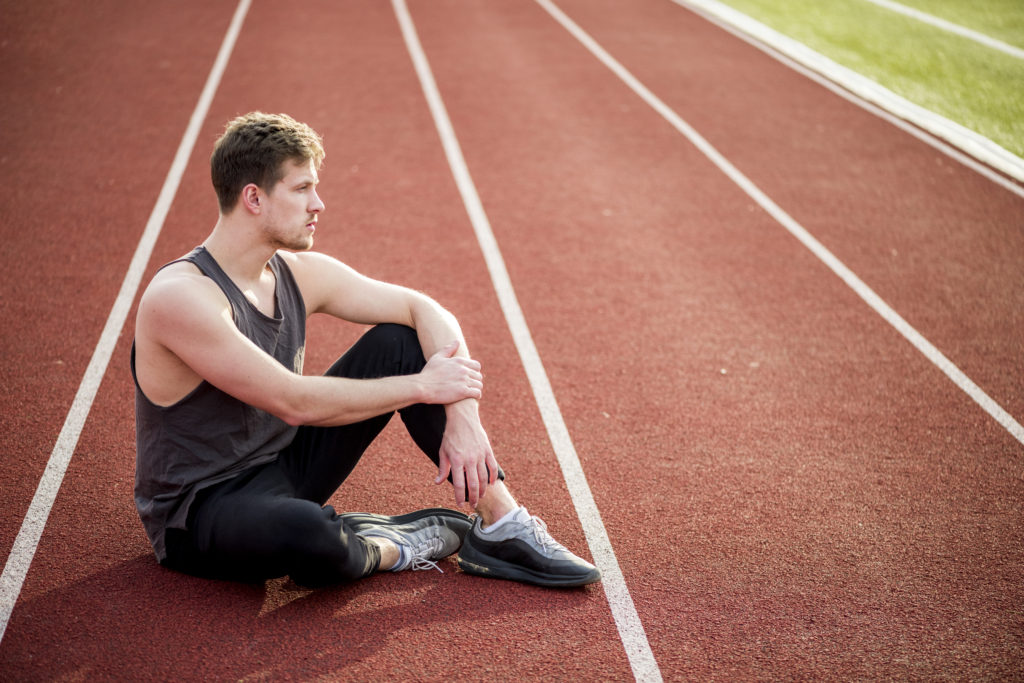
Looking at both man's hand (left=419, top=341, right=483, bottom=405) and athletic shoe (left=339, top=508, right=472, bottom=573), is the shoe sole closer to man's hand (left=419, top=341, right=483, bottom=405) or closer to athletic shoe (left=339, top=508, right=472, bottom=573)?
athletic shoe (left=339, top=508, right=472, bottom=573)

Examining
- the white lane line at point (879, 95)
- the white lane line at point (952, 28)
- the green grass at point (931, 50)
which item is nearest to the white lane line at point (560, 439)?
the white lane line at point (879, 95)

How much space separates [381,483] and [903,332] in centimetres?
352

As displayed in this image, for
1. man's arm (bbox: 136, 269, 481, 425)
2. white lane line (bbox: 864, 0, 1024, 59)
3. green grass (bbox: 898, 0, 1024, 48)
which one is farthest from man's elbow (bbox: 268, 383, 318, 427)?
green grass (bbox: 898, 0, 1024, 48)

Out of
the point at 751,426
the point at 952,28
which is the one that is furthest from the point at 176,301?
the point at 952,28

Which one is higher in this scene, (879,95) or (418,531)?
(879,95)

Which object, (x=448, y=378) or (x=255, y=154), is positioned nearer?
(x=255, y=154)

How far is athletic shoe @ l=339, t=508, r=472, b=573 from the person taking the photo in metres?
3.14

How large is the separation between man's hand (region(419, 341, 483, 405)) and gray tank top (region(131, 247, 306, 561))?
56 cm

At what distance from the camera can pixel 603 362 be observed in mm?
4910

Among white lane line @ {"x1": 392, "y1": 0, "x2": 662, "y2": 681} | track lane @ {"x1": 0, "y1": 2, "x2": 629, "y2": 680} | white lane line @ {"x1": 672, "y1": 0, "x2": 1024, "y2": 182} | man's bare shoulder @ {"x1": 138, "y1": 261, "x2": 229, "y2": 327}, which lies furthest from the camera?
white lane line @ {"x1": 672, "y1": 0, "x2": 1024, "y2": 182}

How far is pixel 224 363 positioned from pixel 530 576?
1353mm

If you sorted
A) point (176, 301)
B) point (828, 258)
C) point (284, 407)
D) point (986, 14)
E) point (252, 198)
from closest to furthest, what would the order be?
point (176, 301)
point (284, 407)
point (252, 198)
point (828, 258)
point (986, 14)

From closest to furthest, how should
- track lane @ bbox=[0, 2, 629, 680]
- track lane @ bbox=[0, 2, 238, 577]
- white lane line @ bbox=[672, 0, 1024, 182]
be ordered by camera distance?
track lane @ bbox=[0, 2, 629, 680] → track lane @ bbox=[0, 2, 238, 577] → white lane line @ bbox=[672, 0, 1024, 182]

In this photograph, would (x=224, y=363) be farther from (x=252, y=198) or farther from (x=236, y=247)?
(x=252, y=198)
